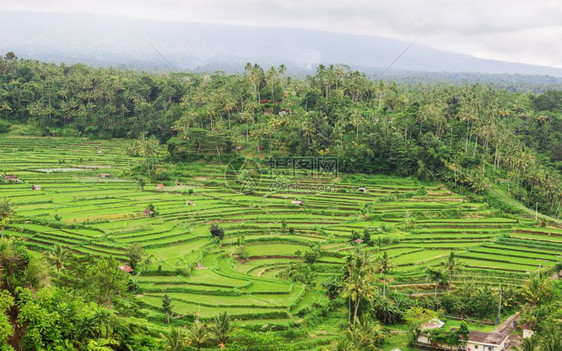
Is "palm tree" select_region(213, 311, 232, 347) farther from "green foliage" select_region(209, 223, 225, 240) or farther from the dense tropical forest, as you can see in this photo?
"green foliage" select_region(209, 223, 225, 240)

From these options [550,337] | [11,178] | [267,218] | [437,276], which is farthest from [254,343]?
[11,178]

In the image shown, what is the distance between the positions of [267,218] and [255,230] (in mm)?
2958

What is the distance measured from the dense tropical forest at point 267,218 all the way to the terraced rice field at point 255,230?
0.56 ft

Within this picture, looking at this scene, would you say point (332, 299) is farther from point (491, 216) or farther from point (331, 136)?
point (331, 136)

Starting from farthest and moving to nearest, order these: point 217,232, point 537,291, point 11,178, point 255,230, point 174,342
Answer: point 11,178 → point 255,230 → point 217,232 → point 537,291 → point 174,342

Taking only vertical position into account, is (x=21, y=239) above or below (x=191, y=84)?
below

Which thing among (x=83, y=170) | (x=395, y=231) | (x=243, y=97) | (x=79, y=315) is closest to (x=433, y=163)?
(x=395, y=231)

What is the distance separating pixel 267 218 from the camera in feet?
135

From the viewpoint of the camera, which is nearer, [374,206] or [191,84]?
[374,206]

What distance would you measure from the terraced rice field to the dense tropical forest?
17 cm

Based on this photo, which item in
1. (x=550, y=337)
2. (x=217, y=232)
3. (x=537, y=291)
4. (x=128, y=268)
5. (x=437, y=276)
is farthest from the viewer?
(x=217, y=232)

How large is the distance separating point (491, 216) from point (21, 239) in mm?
37318

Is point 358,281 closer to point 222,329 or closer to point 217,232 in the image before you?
point 222,329

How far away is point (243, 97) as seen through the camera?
221 feet
